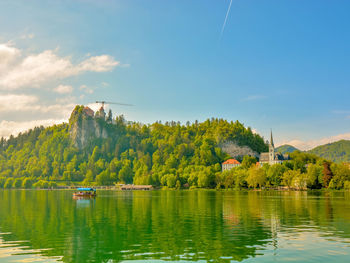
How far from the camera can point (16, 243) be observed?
31000mm

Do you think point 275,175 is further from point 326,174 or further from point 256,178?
point 326,174

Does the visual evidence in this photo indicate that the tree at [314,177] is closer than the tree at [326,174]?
No

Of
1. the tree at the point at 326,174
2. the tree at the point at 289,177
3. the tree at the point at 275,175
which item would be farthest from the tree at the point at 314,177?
the tree at the point at 275,175

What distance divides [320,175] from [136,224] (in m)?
130

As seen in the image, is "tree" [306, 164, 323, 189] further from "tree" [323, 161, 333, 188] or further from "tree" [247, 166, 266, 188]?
"tree" [247, 166, 266, 188]

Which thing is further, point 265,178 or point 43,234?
point 265,178

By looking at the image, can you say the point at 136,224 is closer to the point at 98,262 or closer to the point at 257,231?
the point at 257,231

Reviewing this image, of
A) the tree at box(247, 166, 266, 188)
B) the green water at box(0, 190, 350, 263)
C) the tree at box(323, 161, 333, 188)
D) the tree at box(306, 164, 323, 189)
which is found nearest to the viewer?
the green water at box(0, 190, 350, 263)

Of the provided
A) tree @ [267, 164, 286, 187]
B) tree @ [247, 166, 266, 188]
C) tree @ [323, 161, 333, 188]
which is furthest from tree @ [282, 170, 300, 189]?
tree @ [323, 161, 333, 188]

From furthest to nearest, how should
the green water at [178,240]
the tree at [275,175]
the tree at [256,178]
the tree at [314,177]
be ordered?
the tree at [275,175] → the tree at [256,178] → the tree at [314,177] → the green water at [178,240]

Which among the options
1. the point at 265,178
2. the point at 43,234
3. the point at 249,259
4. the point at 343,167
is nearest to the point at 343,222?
the point at 249,259

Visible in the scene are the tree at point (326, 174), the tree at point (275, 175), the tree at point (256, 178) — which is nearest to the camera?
the tree at point (326, 174)

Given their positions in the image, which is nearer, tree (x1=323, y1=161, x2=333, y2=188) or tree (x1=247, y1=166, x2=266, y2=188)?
tree (x1=323, y1=161, x2=333, y2=188)

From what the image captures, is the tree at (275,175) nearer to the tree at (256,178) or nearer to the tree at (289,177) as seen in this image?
the tree at (256,178)
